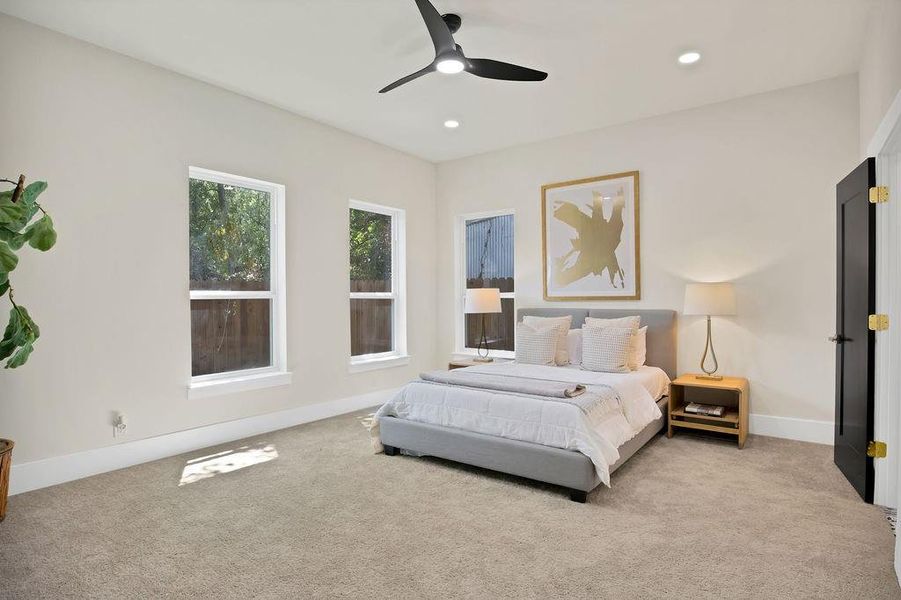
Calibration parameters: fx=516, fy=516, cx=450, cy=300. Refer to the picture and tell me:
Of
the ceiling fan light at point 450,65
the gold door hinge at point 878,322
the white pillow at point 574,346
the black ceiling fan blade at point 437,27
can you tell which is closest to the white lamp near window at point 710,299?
the white pillow at point 574,346

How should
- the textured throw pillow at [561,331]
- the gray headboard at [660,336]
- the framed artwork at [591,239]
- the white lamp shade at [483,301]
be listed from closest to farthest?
1. the gray headboard at [660,336]
2. the textured throw pillow at [561,331]
3. the framed artwork at [591,239]
4. the white lamp shade at [483,301]

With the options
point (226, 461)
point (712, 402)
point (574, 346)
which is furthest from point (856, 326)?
point (226, 461)

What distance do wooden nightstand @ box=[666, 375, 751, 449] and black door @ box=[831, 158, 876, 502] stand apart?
62 cm

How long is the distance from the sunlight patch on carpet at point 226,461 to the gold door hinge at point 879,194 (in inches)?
166

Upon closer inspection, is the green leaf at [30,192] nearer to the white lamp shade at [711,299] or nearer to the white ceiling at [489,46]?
the white ceiling at [489,46]

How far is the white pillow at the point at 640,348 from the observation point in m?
4.41

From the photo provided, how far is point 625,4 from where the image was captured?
3.02m

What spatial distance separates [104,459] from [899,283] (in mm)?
4956

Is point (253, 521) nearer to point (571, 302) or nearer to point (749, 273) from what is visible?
point (571, 302)

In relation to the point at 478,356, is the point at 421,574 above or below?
below

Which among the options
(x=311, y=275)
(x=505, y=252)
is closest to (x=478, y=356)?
(x=505, y=252)

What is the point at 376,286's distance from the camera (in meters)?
5.85

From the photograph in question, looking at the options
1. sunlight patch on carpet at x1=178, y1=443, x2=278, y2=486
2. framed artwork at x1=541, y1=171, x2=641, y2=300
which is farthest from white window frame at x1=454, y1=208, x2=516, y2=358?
sunlight patch on carpet at x1=178, y1=443, x2=278, y2=486

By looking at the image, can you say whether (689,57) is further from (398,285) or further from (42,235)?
(42,235)
